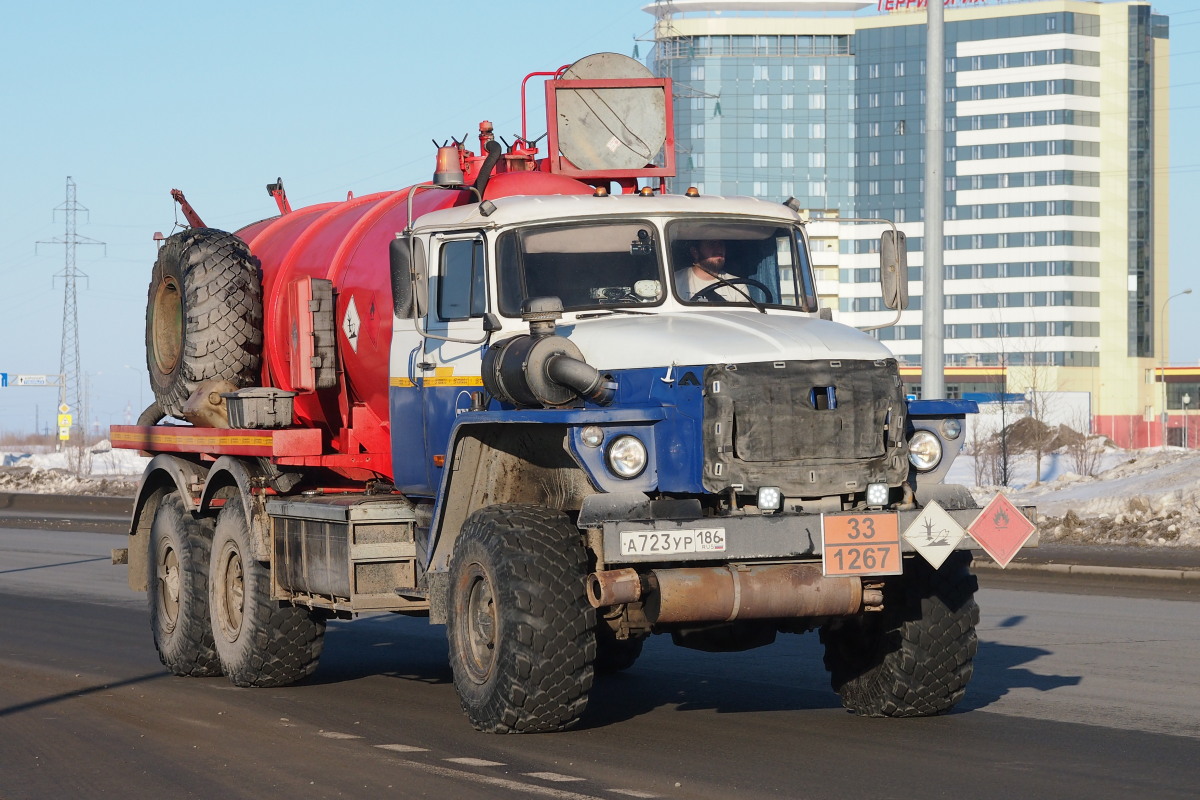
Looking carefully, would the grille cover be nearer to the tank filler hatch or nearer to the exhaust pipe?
the exhaust pipe

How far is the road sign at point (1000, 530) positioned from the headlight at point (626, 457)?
5.88 feet

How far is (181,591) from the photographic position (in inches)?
502

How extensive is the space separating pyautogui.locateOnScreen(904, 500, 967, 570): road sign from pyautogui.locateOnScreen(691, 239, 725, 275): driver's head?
226 cm

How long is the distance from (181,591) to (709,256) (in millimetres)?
5245

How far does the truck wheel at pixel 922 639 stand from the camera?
9.34 metres

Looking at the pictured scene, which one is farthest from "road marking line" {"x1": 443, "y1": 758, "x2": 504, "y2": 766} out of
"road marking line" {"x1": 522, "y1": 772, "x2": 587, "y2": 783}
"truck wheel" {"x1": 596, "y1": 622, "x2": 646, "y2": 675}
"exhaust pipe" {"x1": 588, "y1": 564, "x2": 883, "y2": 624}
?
"truck wheel" {"x1": 596, "y1": 622, "x2": 646, "y2": 675}

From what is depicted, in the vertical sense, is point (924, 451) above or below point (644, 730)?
above

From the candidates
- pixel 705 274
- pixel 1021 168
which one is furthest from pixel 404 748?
pixel 1021 168

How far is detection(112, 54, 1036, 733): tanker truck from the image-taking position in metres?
8.51

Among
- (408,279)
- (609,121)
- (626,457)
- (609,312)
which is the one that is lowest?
(626,457)

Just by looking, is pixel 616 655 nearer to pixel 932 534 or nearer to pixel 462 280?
pixel 462 280

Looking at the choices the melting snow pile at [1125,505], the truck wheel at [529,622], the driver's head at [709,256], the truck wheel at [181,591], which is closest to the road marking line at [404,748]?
the truck wheel at [529,622]

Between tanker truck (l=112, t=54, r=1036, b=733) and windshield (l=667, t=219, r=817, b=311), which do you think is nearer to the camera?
tanker truck (l=112, t=54, r=1036, b=733)

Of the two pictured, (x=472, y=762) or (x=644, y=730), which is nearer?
(x=472, y=762)
